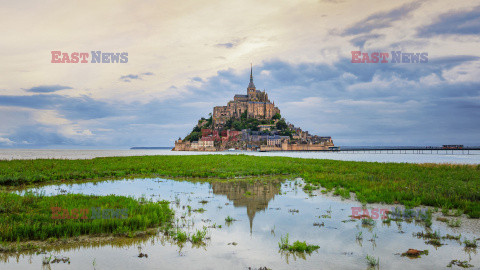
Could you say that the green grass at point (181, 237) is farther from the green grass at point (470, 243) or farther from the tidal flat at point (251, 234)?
the green grass at point (470, 243)

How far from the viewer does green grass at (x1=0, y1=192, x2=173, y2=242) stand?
376 inches

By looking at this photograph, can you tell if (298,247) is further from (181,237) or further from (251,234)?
(181,237)

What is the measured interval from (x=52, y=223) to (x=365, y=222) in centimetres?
1165

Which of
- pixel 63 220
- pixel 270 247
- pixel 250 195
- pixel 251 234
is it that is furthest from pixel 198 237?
pixel 250 195

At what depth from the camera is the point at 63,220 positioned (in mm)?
10711

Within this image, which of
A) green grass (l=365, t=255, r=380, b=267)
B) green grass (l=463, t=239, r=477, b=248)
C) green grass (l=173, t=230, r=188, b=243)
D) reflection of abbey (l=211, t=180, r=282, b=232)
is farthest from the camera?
reflection of abbey (l=211, t=180, r=282, b=232)

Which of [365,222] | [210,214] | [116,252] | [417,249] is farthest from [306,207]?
[116,252]

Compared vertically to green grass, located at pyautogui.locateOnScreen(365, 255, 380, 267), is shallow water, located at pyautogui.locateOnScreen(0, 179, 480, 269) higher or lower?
lower

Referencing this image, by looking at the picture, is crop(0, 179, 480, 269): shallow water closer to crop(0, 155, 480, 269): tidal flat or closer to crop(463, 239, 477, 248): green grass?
crop(0, 155, 480, 269): tidal flat

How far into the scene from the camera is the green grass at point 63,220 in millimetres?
9562

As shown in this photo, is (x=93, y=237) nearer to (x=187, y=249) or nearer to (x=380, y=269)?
(x=187, y=249)

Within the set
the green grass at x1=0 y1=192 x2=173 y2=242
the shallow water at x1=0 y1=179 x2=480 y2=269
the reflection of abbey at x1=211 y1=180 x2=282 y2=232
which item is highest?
the green grass at x1=0 y1=192 x2=173 y2=242

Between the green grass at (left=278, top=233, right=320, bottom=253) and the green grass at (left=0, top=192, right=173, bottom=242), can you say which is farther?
the green grass at (left=0, top=192, right=173, bottom=242)

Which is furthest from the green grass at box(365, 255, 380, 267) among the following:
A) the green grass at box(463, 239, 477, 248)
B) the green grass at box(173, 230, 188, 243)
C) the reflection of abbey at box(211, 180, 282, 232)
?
the green grass at box(173, 230, 188, 243)
